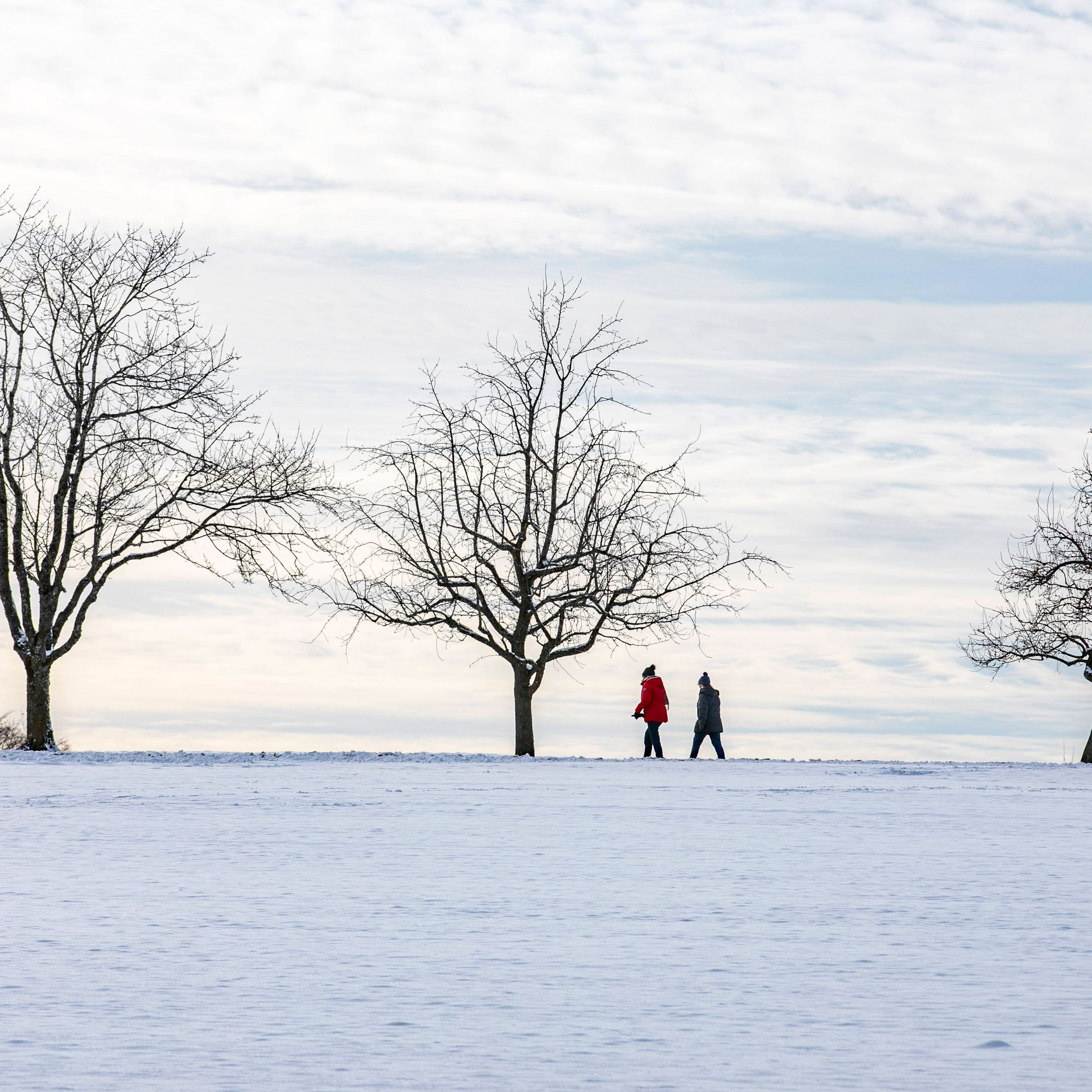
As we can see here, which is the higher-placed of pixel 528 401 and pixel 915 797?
pixel 528 401

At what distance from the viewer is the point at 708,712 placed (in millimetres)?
29609

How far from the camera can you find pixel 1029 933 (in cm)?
767

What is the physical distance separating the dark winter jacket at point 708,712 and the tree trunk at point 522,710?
3.71 meters

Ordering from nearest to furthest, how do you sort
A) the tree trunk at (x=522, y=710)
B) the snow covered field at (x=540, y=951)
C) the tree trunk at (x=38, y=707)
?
the snow covered field at (x=540, y=951) < the tree trunk at (x=38, y=707) < the tree trunk at (x=522, y=710)

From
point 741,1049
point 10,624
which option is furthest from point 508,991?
point 10,624

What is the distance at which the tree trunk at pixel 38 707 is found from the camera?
95.1 feet

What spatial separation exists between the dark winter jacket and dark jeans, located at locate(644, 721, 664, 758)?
913 mm

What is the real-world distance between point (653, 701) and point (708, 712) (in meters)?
1.16

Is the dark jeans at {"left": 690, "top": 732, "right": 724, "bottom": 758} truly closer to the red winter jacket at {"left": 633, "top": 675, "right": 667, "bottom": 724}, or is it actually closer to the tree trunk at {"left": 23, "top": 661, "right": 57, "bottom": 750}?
the red winter jacket at {"left": 633, "top": 675, "right": 667, "bottom": 724}

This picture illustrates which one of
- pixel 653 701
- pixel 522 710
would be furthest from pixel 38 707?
pixel 653 701

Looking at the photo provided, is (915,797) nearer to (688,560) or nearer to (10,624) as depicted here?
(688,560)

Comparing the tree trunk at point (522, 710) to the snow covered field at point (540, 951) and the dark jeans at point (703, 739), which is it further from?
the snow covered field at point (540, 951)

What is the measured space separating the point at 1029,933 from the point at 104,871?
19.2 ft

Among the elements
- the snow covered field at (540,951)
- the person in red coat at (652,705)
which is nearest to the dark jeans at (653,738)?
the person in red coat at (652,705)
